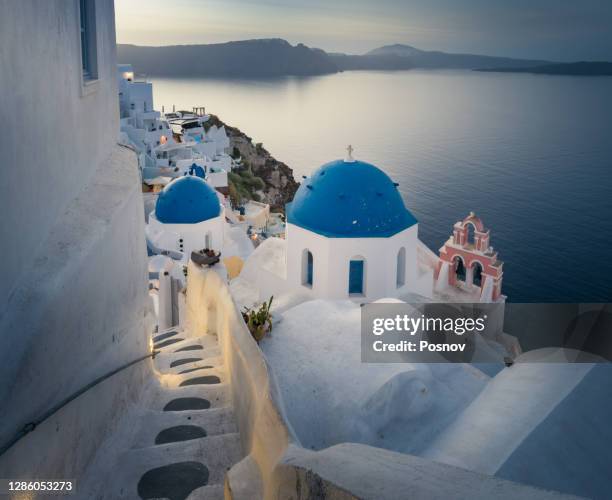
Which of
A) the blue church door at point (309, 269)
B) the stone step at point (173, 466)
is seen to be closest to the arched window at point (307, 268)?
the blue church door at point (309, 269)

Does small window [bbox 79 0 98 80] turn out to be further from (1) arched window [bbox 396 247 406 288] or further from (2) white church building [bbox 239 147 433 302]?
(1) arched window [bbox 396 247 406 288]

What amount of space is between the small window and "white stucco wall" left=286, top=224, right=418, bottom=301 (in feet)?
25.6

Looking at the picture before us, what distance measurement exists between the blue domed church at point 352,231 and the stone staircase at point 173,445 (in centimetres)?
671

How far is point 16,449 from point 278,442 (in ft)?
4.17

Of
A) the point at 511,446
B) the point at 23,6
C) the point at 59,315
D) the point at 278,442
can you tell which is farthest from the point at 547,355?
the point at 23,6

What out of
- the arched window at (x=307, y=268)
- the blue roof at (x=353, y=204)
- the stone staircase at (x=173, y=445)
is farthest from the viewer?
the arched window at (x=307, y=268)

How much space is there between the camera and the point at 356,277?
12992 millimetres

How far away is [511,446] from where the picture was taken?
5312mm

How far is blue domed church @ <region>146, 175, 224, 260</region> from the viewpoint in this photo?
20.6 m

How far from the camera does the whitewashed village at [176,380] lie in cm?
285

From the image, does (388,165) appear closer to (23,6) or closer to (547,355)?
(547,355)

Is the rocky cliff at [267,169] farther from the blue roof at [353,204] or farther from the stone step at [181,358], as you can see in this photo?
the stone step at [181,358]

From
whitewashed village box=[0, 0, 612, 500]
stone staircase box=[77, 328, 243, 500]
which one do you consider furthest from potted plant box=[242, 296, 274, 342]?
stone staircase box=[77, 328, 243, 500]

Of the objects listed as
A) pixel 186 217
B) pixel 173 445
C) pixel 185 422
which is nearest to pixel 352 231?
pixel 185 422
